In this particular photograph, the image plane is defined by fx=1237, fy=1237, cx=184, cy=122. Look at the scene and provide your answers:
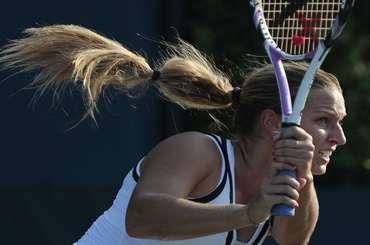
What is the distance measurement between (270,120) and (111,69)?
501mm

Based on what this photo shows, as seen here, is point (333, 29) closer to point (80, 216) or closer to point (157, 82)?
point (157, 82)

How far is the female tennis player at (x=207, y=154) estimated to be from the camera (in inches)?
108

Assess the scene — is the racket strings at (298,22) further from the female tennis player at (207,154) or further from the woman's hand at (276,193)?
the woman's hand at (276,193)

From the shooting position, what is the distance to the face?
9.71ft

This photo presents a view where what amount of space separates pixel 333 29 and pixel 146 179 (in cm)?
56

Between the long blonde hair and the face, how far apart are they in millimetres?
322

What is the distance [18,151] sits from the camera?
430 cm

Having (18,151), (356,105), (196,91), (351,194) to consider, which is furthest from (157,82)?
(356,105)

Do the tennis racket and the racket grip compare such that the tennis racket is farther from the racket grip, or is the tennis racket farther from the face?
the racket grip

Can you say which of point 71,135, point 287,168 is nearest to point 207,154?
point 287,168

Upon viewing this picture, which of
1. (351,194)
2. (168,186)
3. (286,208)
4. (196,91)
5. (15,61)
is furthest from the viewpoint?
(351,194)

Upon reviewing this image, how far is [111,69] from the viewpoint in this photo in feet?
10.9

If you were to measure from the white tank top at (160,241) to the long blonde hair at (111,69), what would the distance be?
0.25m

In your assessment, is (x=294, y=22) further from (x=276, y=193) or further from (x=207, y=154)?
(x=276, y=193)
